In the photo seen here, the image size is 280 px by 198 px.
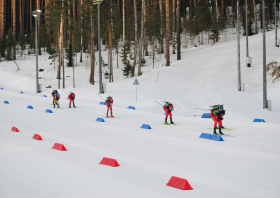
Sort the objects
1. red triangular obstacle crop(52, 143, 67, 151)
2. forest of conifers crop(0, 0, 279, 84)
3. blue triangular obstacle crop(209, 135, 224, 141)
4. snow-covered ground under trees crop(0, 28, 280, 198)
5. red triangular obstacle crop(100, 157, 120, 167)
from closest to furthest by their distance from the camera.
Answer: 1. snow-covered ground under trees crop(0, 28, 280, 198)
2. red triangular obstacle crop(100, 157, 120, 167)
3. red triangular obstacle crop(52, 143, 67, 151)
4. blue triangular obstacle crop(209, 135, 224, 141)
5. forest of conifers crop(0, 0, 279, 84)

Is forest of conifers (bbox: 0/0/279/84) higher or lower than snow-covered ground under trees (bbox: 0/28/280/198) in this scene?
higher

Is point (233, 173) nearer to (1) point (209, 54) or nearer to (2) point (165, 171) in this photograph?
(2) point (165, 171)

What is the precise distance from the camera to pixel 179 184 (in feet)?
17.9

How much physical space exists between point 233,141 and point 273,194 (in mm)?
4526

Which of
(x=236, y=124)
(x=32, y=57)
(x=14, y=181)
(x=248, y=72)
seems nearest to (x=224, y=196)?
(x=14, y=181)

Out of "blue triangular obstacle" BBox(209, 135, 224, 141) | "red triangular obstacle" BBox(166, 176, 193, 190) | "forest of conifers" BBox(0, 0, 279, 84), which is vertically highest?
"forest of conifers" BBox(0, 0, 279, 84)

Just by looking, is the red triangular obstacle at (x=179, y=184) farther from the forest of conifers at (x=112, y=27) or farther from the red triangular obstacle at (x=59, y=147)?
the forest of conifers at (x=112, y=27)

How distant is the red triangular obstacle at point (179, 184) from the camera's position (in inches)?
212

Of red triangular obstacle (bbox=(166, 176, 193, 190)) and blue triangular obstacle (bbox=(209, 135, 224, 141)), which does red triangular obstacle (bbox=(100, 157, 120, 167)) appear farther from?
blue triangular obstacle (bbox=(209, 135, 224, 141))

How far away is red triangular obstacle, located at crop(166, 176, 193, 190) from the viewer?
17.7 ft

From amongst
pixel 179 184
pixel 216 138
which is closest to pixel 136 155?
pixel 179 184

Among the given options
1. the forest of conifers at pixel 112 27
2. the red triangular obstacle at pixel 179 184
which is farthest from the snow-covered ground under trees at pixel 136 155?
the forest of conifers at pixel 112 27

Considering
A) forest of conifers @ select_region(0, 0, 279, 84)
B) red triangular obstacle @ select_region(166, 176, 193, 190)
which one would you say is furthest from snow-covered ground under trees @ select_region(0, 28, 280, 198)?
forest of conifers @ select_region(0, 0, 279, 84)

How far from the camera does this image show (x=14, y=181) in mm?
5656
